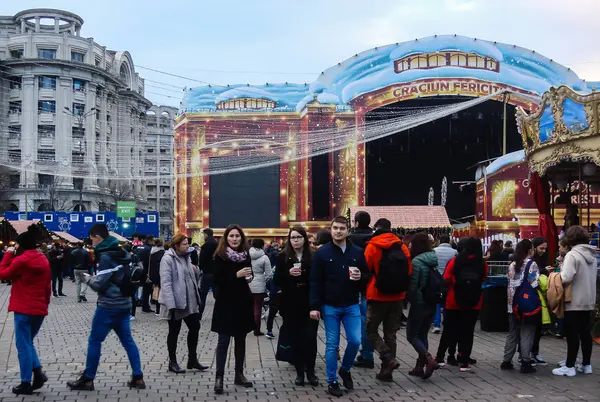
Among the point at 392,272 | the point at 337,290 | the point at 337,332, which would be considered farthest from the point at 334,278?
the point at 392,272

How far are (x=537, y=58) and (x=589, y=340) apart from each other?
25449 millimetres

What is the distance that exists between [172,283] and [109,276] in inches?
36.2

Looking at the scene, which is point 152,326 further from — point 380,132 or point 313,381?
point 380,132

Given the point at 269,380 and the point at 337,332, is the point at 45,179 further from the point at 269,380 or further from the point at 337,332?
the point at 337,332

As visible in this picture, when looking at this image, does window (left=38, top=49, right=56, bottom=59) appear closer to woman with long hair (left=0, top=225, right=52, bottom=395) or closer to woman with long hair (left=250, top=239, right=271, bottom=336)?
woman with long hair (left=250, top=239, right=271, bottom=336)

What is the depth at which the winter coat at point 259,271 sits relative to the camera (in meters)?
11.2

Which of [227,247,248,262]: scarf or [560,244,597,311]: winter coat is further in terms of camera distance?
[560,244,597,311]: winter coat

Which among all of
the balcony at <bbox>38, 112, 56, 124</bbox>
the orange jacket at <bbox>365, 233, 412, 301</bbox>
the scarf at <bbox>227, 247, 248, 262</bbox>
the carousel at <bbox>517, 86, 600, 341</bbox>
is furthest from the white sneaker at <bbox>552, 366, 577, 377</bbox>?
the balcony at <bbox>38, 112, 56, 124</bbox>

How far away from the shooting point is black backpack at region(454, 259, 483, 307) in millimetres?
8062

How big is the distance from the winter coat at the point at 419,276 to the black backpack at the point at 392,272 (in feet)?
1.69

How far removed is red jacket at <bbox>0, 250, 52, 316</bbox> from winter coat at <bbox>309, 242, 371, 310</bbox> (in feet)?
8.55

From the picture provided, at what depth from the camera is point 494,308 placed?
11.6 m

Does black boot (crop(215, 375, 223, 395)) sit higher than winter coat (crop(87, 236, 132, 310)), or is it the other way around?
winter coat (crop(87, 236, 132, 310))

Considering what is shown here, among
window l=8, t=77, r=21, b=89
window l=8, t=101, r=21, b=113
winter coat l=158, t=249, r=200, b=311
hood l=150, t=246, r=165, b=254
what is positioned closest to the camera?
winter coat l=158, t=249, r=200, b=311
